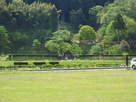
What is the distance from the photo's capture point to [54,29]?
95500mm

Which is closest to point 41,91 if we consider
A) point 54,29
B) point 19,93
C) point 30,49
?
point 19,93

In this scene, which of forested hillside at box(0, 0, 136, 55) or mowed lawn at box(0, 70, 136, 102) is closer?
mowed lawn at box(0, 70, 136, 102)

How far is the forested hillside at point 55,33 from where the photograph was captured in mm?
80812

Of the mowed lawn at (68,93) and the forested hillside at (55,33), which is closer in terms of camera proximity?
the mowed lawn at (68,93)

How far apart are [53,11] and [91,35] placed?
46.4 feet

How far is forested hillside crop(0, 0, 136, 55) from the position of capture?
80.8 m

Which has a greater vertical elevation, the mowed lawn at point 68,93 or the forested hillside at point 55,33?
the forested hillside at point 55,33

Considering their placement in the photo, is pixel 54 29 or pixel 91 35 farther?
pixel 54 29

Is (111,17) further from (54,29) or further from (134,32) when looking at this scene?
(54,29)

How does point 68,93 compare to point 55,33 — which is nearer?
point 68,93

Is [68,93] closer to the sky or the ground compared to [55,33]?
closer to the ground

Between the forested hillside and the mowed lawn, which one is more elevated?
the forested hillside

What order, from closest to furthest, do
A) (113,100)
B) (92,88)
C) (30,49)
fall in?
1. (113,100)
2. (92,88)
3. (30,49)

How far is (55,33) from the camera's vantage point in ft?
276
